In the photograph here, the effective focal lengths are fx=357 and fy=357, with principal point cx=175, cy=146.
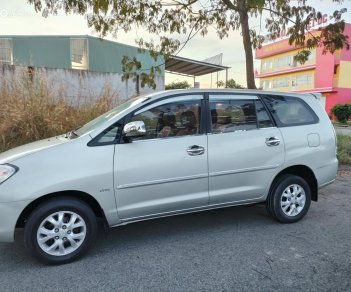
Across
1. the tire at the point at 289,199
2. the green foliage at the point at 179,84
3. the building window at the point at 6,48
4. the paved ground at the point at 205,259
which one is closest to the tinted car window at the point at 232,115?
the tire at the point at 289,199

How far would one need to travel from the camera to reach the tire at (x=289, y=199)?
15.1 feet

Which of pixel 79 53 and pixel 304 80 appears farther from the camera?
pixel 304 80

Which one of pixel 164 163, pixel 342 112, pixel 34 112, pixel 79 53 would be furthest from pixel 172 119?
pixel 342 112

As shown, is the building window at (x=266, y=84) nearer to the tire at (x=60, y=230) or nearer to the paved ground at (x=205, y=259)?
the paved ground at (x=205, y=259)

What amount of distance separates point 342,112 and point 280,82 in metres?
18.6

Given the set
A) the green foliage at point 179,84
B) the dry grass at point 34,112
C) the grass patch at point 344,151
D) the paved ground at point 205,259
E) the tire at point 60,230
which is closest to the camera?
the paved ground at point 205,259

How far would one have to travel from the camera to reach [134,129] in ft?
12.3

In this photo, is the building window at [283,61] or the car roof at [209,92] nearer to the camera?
the car roof at [209,92]

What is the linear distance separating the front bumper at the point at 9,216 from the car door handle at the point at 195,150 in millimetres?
1750

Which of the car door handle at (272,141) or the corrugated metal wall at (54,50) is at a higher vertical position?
the corrugated metal wall at (54,50)

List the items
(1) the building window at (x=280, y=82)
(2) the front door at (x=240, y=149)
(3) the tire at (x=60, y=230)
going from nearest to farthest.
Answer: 1. (3) the tire at (x=60, y=230)
2. (2) the front door at (x=240, y=149)
3. (1) the building window at (x=280, y=82)

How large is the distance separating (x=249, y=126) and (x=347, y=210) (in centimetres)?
220

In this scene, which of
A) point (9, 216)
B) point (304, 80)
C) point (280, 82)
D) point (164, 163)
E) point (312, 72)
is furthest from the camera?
point (280, 82)

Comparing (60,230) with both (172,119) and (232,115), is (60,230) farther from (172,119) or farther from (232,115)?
(232,115)
